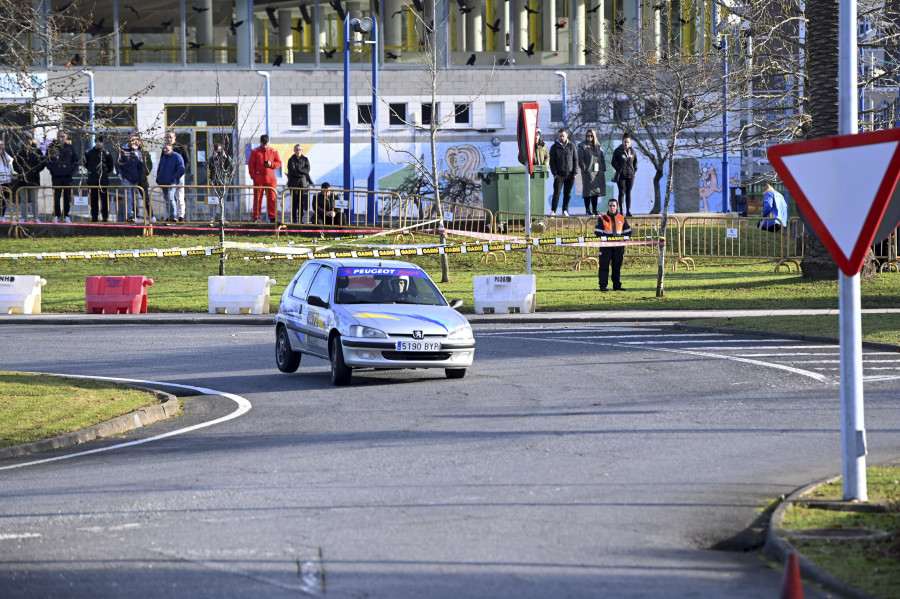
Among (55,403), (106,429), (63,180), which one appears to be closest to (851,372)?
(106,429)

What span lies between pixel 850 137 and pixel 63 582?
5142 millimetres

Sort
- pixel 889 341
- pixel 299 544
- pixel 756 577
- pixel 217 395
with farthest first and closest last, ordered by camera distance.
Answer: pixel 889 341 → pixel 217 395 → pixel 299 544 → pixel 756 577

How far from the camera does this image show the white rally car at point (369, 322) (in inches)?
608

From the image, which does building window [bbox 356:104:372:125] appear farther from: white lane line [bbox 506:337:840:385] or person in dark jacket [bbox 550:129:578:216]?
white lane line [bbox 506:337:840:385]

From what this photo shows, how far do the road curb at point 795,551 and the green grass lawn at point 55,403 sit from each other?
277 inches

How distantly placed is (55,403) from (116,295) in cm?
1254

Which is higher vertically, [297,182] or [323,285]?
[297,182]

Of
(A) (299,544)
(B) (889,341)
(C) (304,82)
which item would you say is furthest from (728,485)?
(C) (304,82)

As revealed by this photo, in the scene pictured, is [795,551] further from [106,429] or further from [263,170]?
[263,170]

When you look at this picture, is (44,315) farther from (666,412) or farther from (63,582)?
(63,582)

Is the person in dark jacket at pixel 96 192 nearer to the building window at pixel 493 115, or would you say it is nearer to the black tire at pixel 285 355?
the building window at pixel 493 115

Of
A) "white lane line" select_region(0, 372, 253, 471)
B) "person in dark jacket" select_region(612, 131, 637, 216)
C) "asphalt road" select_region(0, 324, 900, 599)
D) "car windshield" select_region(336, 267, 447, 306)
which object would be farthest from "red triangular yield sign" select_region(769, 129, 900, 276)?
"person in dark jacket" select_region(612, 131, 637, 216)

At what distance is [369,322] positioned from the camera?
51.1 feet

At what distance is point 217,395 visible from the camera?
1537 cm
